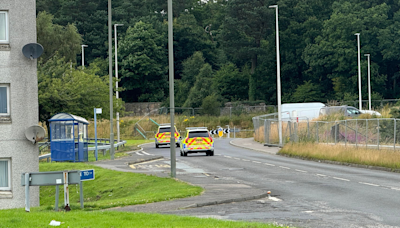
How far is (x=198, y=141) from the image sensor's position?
35.9 meters

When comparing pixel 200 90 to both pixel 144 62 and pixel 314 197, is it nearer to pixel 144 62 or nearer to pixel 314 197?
pixel 144 62

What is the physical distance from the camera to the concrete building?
2070 centimetres

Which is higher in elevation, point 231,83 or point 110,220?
point 231,83

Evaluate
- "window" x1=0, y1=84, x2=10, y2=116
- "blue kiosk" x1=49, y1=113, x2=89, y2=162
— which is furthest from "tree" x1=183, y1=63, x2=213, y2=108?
"window" x1=0, y1=84, x2=10, y2=116

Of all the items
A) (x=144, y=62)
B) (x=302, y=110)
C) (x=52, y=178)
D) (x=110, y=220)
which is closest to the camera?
(x=110, y=220)

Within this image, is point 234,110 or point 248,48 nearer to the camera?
point 234,110

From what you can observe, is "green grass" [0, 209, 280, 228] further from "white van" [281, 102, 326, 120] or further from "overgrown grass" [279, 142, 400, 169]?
"white van" [281, 102, 326, 120]

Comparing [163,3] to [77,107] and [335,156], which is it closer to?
[77,107]

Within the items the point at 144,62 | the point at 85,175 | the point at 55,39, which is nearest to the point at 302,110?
the point at 55,39

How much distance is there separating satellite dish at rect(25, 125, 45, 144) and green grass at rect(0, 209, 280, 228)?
27.2 ft

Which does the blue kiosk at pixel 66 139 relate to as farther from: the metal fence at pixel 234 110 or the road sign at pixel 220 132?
the metal fence at pixel 234 110

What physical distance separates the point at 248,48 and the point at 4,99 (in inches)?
2722

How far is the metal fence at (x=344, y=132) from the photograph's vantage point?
101ft

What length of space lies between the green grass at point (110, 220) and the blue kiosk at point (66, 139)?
18853 millimetres
